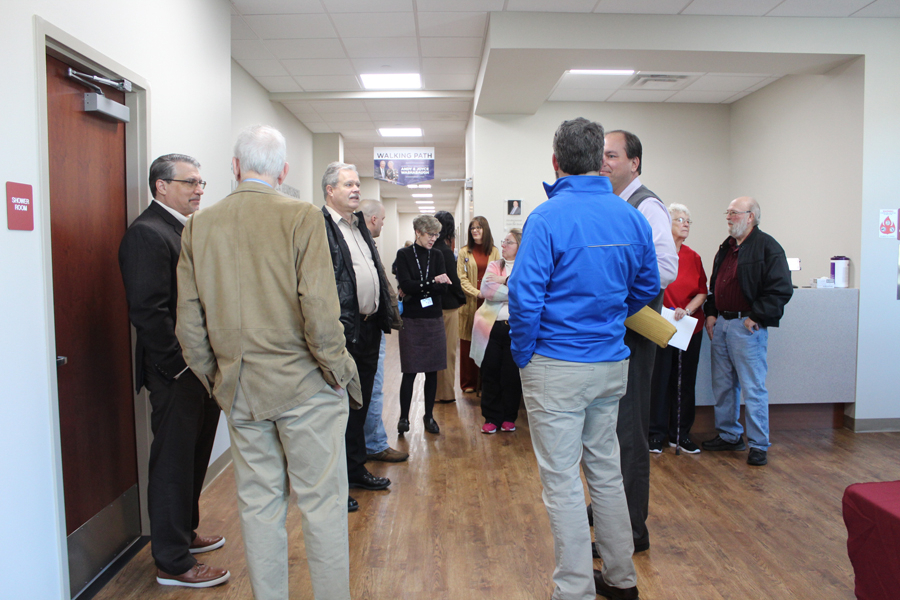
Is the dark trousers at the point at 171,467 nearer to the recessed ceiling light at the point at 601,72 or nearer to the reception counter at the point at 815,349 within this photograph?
the reception counter at the point at 815,349

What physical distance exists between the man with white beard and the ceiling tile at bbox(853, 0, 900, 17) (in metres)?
1.93

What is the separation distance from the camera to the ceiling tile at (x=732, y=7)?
4.20 m

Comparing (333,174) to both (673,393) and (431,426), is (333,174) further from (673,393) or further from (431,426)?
(673,393)

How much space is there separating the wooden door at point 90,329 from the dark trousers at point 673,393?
3.13m

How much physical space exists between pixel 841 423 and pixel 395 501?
3.68 meters

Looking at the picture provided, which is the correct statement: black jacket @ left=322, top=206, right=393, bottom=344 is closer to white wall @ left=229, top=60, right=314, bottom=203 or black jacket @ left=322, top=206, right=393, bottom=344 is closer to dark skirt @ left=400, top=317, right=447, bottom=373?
dark skirt @ left=400, top=317, right=447, bottom=373

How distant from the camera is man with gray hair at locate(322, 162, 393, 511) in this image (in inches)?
99.6

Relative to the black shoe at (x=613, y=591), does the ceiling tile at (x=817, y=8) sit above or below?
above

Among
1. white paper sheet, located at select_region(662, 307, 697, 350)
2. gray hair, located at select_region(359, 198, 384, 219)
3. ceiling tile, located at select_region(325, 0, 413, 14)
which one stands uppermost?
ceiling tile, located at select_region(325, 0, 413, 14)

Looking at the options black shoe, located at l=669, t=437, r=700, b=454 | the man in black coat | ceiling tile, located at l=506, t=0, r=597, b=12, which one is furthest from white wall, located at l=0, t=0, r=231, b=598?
black shoe, located at l=669, t=437, r=700, b=454

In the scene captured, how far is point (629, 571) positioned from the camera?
2078 millimetres

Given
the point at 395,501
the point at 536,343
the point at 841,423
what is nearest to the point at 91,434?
the point at 395,501

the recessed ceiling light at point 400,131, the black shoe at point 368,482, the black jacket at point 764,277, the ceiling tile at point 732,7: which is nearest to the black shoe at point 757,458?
the black jacket at point 764,277

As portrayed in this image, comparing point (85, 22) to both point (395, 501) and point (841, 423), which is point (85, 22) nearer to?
point (395, 501)
